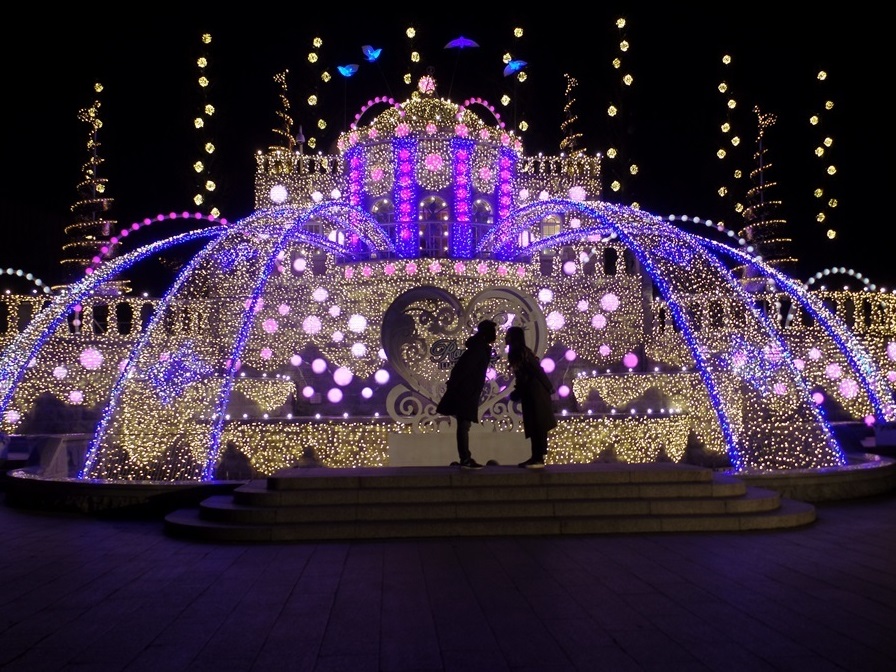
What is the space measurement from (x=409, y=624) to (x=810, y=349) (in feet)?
66.5

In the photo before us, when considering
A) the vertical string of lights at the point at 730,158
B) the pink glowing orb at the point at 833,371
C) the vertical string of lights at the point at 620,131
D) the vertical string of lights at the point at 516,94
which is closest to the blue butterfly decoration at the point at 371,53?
the vertical string of lights at the point at 516,94

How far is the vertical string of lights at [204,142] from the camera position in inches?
1388

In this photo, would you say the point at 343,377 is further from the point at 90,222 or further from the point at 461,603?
the point at 90,222

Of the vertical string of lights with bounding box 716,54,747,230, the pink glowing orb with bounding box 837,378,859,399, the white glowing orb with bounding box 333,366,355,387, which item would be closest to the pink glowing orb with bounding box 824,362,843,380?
the pink glowing orb with bounding box 837,378,859,399

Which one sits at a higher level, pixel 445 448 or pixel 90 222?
pixel 90 222

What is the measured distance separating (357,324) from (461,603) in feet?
55.5

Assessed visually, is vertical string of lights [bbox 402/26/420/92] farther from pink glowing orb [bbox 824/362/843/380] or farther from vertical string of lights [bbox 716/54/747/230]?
pink glowing orb [bbox 824/362/843/380]

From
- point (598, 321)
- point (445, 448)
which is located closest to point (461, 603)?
point (445, 448)

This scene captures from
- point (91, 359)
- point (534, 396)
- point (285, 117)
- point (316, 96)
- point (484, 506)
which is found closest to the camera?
point (484, 506)

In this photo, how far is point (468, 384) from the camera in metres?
10.7

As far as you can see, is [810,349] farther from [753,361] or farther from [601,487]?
[601,487]

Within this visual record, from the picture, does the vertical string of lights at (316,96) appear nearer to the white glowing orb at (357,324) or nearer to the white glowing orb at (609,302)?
the white glowing orb at (357,324)

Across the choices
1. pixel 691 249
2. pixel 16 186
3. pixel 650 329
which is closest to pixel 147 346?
pixel 650 329

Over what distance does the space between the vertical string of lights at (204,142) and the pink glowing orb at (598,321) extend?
665 inches
